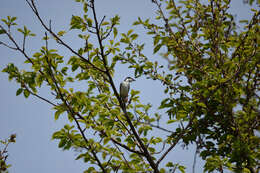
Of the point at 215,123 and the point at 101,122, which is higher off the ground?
the point at 215,123

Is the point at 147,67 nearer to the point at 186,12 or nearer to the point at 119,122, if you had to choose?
the point at 119,122

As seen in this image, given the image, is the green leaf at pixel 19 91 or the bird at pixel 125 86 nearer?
the green leaf at pixel 19 91

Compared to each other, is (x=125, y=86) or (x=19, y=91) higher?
(x=125, y=86)

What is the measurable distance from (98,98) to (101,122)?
43 cm

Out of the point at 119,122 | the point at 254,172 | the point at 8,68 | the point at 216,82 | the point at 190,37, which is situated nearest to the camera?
the point at 8,68

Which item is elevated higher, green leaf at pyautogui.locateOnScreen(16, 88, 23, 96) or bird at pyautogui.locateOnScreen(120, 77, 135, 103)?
bird at pyautogui.locateOnScreen(120, 77, 135, 103)

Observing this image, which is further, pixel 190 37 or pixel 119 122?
pixel 190 37

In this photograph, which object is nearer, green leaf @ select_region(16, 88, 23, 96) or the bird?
green leaf @ select_region(16, 88, 23, 96)

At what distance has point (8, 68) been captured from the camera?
12.2 ft

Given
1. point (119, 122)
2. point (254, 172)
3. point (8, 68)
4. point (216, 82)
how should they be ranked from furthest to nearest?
point (119, 122) < point (254, 172) < point (216, 82) < point (8, 68)

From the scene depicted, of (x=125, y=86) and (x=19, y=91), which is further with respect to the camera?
(x=125, y=86)

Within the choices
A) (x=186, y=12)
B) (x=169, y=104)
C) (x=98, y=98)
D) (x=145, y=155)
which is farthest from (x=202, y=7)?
(x=145, y=155)

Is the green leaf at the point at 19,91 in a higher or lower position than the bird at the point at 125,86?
lower

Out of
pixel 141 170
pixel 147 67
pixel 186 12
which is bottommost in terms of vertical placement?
pixel 141 170
